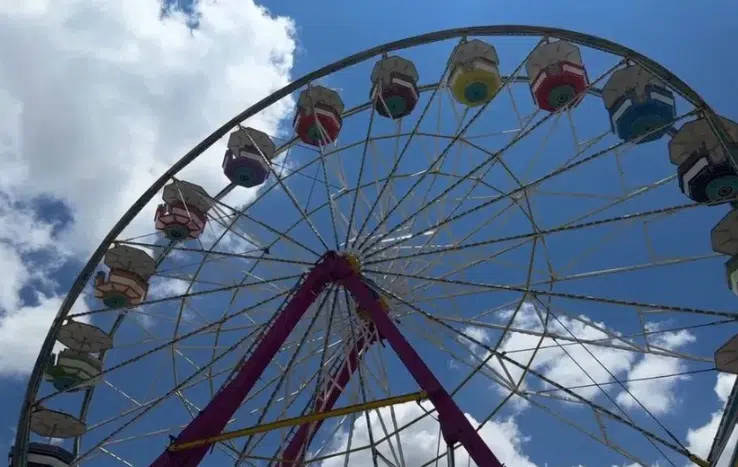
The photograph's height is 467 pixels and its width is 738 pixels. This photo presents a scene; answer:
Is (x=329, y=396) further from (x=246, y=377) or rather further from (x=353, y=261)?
(x=246, y=377)

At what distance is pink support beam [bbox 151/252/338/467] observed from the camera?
10117mm

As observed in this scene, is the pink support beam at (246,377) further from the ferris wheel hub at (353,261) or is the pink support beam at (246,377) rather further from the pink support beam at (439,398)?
the pink support beam at (439,398)

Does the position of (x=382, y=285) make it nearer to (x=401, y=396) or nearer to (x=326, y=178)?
(x=326, y=178)

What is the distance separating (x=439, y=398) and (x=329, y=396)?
14.5 feet

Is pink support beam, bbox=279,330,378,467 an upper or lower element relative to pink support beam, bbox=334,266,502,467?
upper

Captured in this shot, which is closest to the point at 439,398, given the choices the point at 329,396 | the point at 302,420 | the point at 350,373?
the point at 302,420

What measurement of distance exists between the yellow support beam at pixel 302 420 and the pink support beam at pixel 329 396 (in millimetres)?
1501

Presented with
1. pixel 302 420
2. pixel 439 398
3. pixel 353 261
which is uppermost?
pixel 353 261

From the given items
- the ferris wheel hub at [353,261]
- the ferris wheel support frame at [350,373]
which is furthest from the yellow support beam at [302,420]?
the ferris wheel hub at [353,261]

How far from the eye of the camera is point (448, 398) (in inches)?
384

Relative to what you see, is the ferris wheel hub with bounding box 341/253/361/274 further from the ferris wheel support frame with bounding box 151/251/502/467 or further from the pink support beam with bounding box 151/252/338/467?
the pink support beam with bounding box 151/252/338/467

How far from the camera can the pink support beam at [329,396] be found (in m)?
12.6

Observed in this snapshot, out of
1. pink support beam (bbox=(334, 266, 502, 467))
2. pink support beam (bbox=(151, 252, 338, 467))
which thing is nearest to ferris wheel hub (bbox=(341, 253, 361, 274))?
pink support beam (bbox=(151, 252, 338, 467))

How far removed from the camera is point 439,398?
32.0 ft
